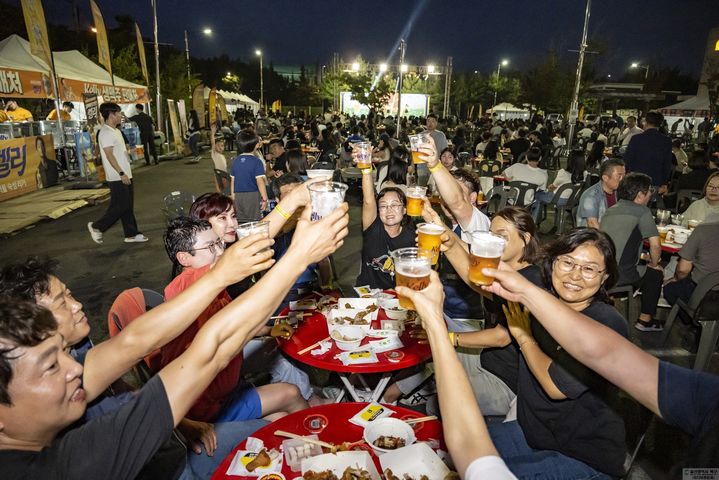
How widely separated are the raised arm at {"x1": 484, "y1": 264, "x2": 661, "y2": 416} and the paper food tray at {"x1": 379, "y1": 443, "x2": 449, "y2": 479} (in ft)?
2.62

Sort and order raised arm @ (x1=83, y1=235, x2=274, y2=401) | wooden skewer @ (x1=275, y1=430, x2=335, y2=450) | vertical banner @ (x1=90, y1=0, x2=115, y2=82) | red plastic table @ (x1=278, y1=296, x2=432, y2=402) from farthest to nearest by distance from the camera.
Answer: vertical banner @ (x1=90, y1=0, x2=115, y2=82) → red plastic table @ (x1=278, y1=296, x2=432, y2=402) → wooden skewer @ (x1=275, y1=430, x2=335, y2=450) → raised arm @ (x1=83, y1=235, x2=274, y2=401)

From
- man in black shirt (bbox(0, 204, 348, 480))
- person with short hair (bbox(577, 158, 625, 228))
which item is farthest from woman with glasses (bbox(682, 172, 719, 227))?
man in black shirt (bbox(0, 204, 348, 480))

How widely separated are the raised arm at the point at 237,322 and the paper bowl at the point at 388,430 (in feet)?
3.24

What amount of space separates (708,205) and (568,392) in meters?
5.54

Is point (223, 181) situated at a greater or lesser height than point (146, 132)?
lesser

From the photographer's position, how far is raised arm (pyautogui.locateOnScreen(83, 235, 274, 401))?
1659 millimetres

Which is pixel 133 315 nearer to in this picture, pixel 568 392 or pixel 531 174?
pixel 568 392

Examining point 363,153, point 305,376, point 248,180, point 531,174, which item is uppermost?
point 363,153

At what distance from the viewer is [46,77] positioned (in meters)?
12.5

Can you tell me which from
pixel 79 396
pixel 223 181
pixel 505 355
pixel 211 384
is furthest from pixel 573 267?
pixel 223 181

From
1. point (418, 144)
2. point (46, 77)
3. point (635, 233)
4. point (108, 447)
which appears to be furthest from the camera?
point (46, 77)

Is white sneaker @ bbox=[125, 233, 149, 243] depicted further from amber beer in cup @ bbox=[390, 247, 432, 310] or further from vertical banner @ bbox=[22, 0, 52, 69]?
amber beer in cup @ bbox=[390, 247, 432, 310]

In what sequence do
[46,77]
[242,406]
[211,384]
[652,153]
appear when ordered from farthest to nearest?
1. [46,77]
2. [652,153]
3. [242,406]
4. [211,384]

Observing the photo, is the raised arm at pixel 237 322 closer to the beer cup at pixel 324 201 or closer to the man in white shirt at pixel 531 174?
the beer cup at pixel 324 201
